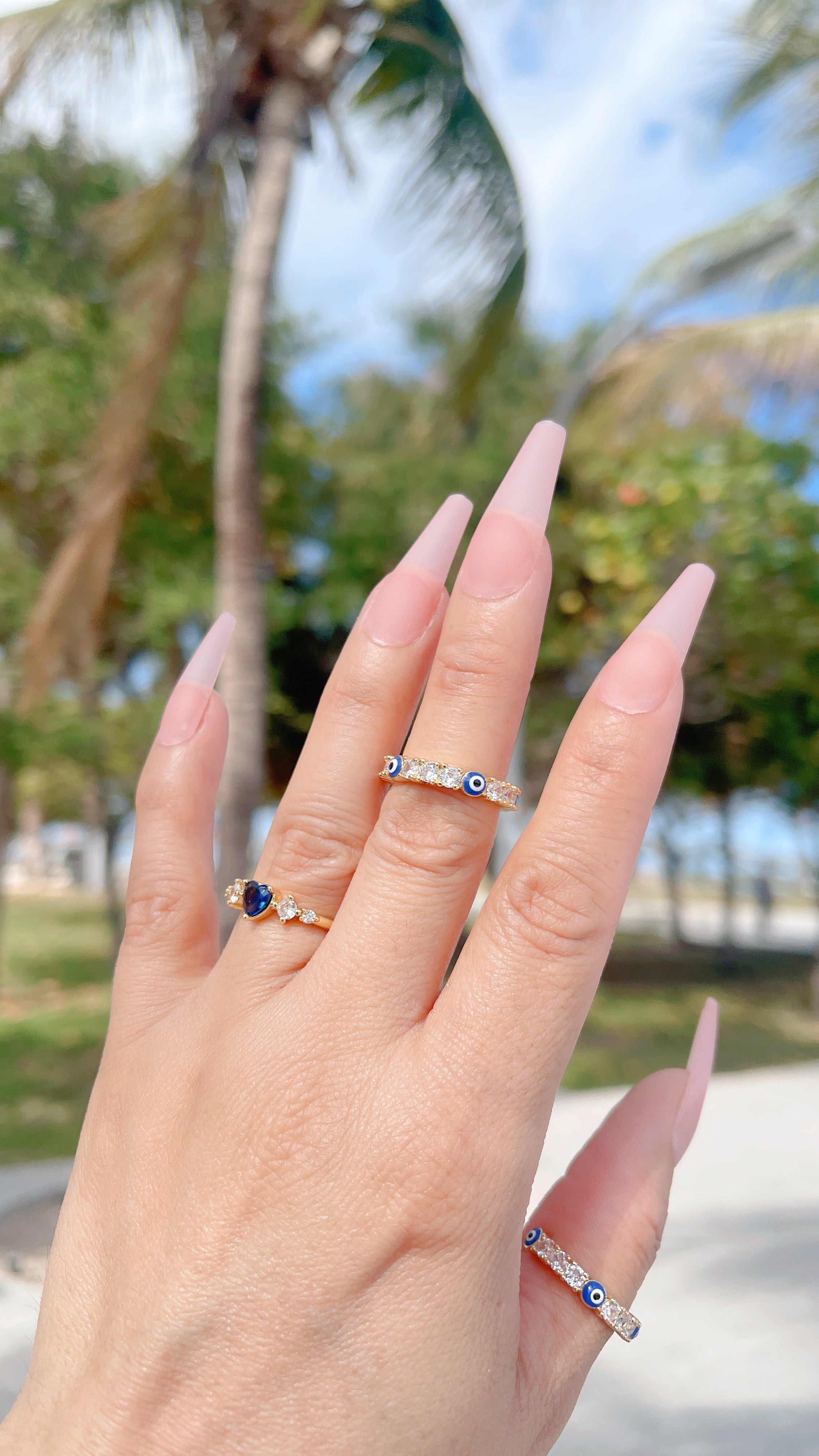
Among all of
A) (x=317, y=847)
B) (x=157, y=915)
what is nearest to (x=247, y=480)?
(x=157, y=915)

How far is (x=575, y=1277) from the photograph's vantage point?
3.45 feet

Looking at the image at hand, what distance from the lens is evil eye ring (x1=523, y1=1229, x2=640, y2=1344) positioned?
105 cm

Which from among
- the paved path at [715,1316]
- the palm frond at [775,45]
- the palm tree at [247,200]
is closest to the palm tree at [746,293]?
the palm frond at [775,45]

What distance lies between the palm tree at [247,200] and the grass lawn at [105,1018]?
423 centimetres

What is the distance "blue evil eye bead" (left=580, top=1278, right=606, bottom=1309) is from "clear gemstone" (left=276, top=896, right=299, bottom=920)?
506 millimetres

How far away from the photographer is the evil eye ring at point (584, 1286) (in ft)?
3.44

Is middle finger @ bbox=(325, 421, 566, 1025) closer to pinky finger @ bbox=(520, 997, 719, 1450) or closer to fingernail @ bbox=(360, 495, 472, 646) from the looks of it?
fingernail @ bbox=(360, 495, 472, 646)

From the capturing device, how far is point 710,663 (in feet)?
31.8

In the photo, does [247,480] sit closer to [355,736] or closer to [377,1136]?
[355,736]

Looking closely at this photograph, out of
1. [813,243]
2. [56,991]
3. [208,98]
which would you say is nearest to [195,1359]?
[208,98]

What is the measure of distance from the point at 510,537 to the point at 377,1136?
0.60m

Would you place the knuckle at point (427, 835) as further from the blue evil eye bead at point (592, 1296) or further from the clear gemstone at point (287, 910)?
the blue evil eye bead at point (592, 1296)

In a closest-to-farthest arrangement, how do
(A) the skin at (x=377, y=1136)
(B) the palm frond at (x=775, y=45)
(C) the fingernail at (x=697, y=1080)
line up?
(A) the skin at (x=377, y=1136)
(C) the fingernail at (x=697, y=1080)
(B) the palm frond at (x=775, y=45)

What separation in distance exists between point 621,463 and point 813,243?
7.40 ft
